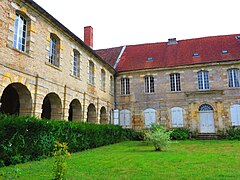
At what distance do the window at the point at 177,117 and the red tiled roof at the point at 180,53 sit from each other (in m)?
3.61

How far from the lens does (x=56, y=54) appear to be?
11.3 m

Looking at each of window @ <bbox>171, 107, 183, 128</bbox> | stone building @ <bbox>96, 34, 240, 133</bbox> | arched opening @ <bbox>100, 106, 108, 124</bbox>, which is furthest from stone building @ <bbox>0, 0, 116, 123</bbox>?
window @ <bbox>171, 107, 183, 128</bbox>

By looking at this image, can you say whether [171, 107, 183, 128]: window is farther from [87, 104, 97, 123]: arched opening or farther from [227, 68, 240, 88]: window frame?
[87, 104, 97, 123]: arched opening

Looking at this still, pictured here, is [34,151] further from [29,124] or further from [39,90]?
[39,90]

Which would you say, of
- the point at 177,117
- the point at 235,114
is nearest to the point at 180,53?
the point at 177,117

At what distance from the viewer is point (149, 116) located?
60.4ft

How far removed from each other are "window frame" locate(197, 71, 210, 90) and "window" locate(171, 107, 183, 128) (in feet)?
7.78

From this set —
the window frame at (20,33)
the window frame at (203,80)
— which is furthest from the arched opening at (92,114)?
the window frame at (203,80)

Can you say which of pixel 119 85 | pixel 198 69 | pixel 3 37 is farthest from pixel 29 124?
pixel 198 69

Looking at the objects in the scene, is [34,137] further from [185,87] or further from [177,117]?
[185,87]

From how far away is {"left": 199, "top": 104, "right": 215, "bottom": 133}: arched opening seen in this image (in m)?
17.1

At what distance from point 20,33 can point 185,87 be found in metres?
12.9

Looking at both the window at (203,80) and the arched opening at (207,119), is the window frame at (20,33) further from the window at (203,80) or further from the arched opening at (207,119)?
the arched opening at (207,119)

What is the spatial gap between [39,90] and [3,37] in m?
2.57
